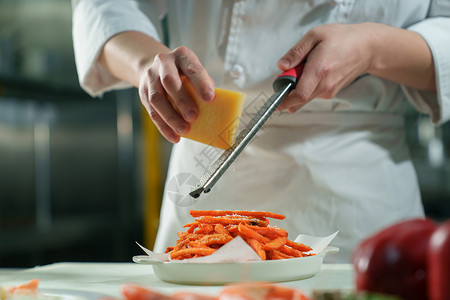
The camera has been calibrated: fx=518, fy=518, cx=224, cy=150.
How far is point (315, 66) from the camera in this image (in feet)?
3.13

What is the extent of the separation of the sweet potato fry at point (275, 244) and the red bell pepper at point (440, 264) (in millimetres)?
386

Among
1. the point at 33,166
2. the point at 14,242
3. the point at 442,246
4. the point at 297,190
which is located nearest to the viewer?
the point at 442,246

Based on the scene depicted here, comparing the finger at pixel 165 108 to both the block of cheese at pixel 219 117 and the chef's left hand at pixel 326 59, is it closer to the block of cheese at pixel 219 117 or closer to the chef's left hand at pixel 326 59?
the block of cheese at pixel 219 117

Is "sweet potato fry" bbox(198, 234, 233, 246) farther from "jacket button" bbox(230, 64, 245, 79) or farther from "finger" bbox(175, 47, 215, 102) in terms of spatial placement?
"jacket button" bbox(230, 64, 245, 79)

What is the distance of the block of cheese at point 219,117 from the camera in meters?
0.88

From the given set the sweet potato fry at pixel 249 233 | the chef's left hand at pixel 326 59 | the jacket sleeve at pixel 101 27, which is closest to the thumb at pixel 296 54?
the chef's left hand at pixel 326 59

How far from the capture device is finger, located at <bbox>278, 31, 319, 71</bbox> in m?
0.94

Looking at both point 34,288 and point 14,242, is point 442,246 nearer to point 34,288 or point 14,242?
point 34,288

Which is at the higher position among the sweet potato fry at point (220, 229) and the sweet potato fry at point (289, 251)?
the sweet potato fry at point (220, 229)

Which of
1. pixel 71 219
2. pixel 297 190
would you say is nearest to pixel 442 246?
pixel 297 190

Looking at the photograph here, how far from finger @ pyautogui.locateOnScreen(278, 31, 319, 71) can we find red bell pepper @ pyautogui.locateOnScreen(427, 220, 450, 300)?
1.96 ft

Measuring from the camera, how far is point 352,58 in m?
1.02

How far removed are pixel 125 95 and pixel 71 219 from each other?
0.74 meters

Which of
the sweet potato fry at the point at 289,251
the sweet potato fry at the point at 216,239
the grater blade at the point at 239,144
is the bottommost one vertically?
the sweet potato fry at the point at 289,251
